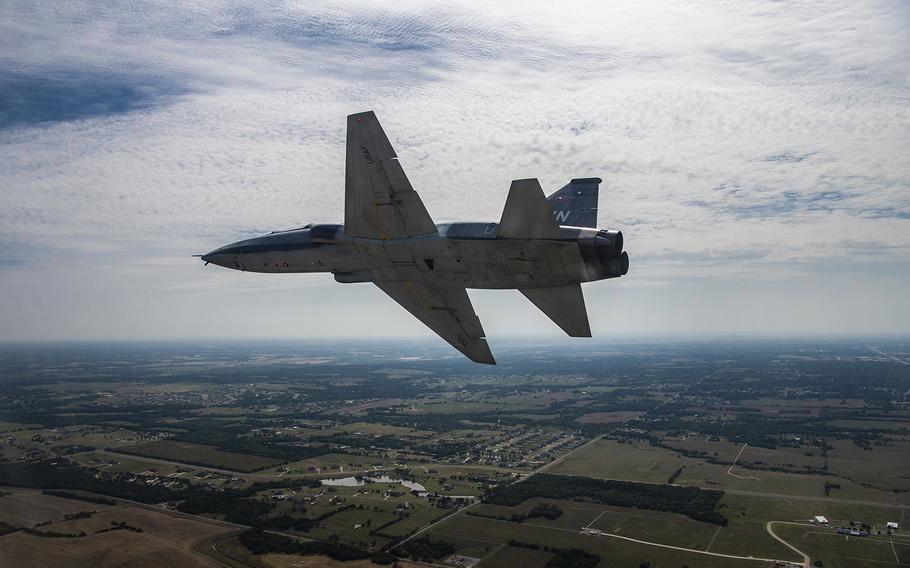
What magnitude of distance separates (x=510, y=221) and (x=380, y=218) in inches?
A: 182

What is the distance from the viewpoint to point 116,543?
5131 cm

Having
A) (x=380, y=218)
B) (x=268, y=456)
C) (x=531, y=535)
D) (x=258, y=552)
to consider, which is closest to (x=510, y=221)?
(x=380, y=218)

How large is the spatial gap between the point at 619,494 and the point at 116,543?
59316mm

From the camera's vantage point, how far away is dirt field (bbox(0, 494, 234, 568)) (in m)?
44.2

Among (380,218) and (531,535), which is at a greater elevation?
(380,218)

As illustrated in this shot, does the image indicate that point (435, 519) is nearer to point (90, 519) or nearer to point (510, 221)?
point (90, 519)

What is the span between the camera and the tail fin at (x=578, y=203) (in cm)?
2031

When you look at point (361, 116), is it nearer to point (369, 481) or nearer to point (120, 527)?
point (120, 527)

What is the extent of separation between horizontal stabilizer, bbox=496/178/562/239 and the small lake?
67597 mm

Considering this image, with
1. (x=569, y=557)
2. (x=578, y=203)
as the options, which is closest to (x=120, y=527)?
(x=569, y=557)

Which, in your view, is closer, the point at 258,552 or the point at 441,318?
the point at 441,318

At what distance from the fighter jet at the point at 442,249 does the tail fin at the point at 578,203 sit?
0.04 metres

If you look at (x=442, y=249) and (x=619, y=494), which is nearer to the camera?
(x=442, y=249)

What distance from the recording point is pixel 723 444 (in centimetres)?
11050
